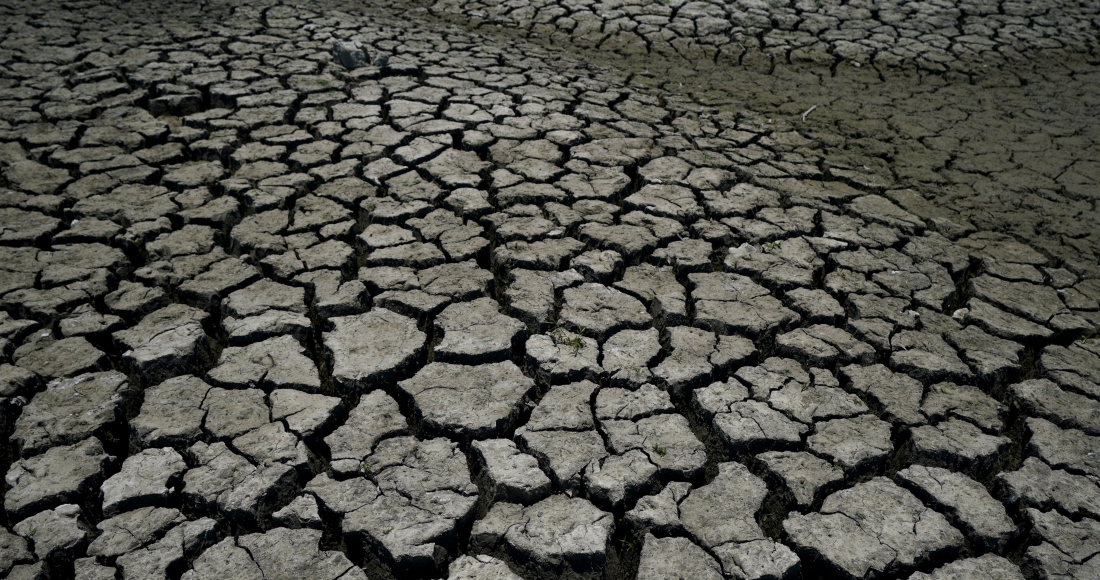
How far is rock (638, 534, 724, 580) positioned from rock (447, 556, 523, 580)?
31 cm

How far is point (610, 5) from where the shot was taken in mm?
6047

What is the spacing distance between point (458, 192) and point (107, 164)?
166 centimetres

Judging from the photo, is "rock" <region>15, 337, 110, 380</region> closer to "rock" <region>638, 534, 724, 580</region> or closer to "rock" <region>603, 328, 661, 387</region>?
"rock" <region>603, 328, 661, 387</region>

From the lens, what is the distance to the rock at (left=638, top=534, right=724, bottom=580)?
1711 millimetres

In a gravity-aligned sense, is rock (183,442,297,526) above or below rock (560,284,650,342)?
above

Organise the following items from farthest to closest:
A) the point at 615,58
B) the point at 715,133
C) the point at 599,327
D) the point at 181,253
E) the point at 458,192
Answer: the point at 615,58
the point at 715,133
the point at 458,192
the point at 181,253
the point at 599,327

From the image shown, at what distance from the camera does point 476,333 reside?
2.45 metres

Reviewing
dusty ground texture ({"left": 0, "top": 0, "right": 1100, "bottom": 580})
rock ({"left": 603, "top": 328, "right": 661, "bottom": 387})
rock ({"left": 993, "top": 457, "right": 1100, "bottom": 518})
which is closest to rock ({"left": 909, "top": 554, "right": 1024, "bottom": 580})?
dusty ground texture ({"left": 0, "top": 0, "right": 1100, "bottom": 580})

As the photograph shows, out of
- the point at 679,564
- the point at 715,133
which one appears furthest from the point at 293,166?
the point at 679,564

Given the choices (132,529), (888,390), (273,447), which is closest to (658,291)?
(888,390)

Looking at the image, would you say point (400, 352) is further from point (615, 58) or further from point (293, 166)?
point (615, 58)

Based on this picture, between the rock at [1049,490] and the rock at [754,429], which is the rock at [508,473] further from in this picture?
the rock at [1049,490]

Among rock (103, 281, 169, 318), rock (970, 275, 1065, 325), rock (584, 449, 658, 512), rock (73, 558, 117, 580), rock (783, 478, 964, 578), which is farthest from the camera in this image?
rock (970, 275, 1065, 325)

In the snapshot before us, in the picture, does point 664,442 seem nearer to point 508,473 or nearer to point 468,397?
point 508,473
